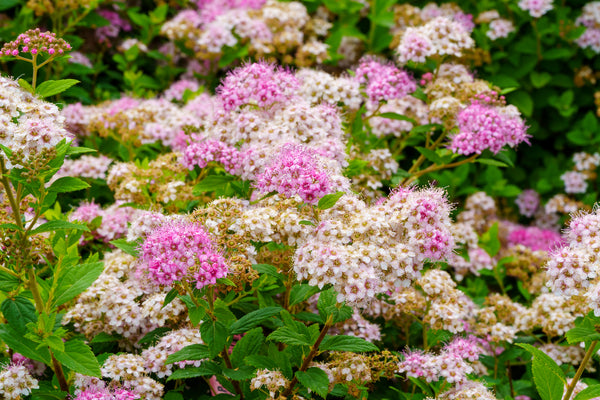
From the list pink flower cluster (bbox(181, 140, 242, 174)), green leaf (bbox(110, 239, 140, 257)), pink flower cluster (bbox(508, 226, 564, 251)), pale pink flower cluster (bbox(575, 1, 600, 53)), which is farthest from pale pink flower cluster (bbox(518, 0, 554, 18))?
green leaf (bbox(110, 239, 140, 257))

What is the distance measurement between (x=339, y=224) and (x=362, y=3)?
11.6 ft

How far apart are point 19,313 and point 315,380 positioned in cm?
109

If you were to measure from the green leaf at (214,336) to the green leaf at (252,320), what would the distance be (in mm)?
106

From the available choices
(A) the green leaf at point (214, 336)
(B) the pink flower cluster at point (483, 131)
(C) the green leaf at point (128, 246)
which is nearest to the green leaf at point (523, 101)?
(B) the pink flower cluster at point (483, 131)

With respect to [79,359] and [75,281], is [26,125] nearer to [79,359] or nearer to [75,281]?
[75,281]

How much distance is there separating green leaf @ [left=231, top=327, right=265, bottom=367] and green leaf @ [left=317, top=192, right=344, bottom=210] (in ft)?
1.89

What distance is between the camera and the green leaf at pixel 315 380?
7.80 feet

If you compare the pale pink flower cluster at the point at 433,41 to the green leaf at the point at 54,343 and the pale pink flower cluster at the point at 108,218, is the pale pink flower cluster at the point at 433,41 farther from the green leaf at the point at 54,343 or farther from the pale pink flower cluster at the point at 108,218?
the green leaf at the point at 54,343

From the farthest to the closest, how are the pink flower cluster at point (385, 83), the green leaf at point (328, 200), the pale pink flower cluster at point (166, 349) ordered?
the pink flower cluster at point (385, 83) < the pale pink flower cluster at point (166, 349) < the green leaf at point (328, 200)

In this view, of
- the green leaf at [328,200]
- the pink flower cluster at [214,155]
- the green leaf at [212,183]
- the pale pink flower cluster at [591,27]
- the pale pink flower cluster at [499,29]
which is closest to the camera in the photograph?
the green leaf at [328,200]

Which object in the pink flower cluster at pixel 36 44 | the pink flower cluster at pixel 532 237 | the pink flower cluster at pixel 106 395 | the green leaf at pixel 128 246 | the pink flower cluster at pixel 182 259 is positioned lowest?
the pink flower cluster at pixel 532 237

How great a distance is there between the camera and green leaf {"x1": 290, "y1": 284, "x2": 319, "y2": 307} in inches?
107

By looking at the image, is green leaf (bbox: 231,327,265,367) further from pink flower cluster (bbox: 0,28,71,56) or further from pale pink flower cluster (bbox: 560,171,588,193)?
pale pink flower cluster (bbox: 560,171,588,193)

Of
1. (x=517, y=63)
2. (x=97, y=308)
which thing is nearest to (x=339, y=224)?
(x=97, y=308)
